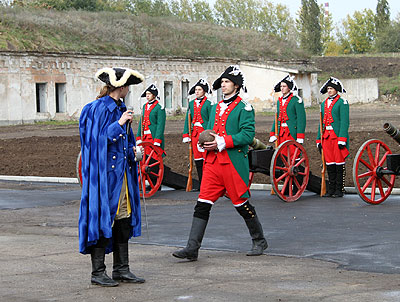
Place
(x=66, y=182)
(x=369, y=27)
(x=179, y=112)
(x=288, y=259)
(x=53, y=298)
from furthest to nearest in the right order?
(x=369, y=27) → (x=179, y=112) → (x=66, y=182) → (x=288, y=259) → (x=53, y=298)

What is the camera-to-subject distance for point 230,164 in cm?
782

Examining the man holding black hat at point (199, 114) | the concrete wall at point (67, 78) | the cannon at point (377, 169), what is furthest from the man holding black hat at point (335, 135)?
the concrete wall at point (67, 78)

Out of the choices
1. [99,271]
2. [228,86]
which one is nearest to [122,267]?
[99,271]

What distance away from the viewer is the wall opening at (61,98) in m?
42.8

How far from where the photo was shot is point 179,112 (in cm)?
4950

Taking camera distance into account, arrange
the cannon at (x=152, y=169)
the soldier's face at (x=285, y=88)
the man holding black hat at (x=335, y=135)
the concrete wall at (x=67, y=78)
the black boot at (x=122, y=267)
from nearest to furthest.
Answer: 1. the black boot at (x=122, y=267)
2. the man holding black hat at (x=335, y=135)
3. the soldier's face at (x=285, y=88)
4. the cannon at (x=152, y=169)
5. the concrete wall at (x=67, y=78)

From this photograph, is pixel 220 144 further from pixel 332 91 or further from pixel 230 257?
pixel 332 91

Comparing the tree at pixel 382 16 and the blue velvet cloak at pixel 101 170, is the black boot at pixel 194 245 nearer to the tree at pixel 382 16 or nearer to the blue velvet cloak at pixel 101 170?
the blue velvet cloak at pixel 101 170

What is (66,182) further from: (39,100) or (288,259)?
(39,100)

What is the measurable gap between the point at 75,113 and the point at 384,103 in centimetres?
2592

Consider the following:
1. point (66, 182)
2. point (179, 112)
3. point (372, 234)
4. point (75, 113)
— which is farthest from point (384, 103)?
point (372, 234)

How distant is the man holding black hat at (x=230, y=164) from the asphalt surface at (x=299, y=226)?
53 centimetres

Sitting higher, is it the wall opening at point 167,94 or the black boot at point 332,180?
the wall opening at point 167,94

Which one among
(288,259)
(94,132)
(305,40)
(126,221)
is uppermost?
(305,40)
